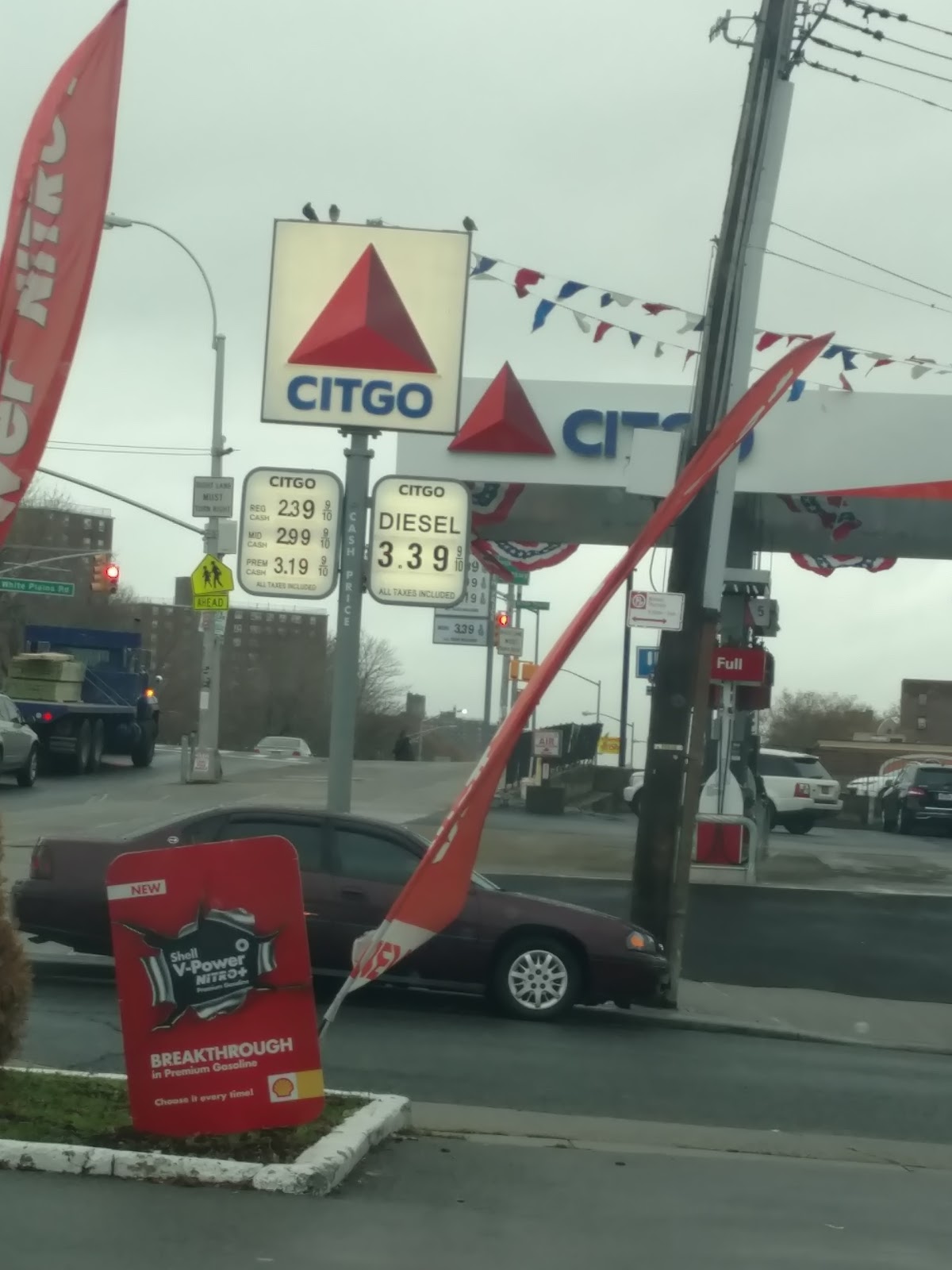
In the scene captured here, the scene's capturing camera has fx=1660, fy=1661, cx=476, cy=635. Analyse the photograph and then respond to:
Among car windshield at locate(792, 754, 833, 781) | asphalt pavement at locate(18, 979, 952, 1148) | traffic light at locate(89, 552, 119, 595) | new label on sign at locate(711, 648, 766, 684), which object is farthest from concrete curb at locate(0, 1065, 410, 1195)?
traffic light at locate(89, 552, 119, 595)

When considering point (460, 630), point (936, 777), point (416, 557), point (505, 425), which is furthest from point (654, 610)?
point (460, 630)

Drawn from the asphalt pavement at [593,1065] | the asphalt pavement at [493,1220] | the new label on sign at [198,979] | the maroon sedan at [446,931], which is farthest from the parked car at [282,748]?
the new label on sign at [198,979]

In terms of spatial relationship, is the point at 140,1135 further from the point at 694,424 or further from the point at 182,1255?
the point at 694,424

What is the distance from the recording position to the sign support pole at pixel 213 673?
30.6 metres

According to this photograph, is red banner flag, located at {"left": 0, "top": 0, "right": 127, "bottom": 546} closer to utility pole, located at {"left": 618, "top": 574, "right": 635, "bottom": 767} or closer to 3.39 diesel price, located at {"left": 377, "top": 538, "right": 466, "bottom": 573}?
3.39 diesel price, located at {"left": 377, "top": 538, "right": 466, "bottom": 573}

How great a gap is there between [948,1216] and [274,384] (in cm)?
792

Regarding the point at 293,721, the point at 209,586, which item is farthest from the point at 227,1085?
the point at 293,721

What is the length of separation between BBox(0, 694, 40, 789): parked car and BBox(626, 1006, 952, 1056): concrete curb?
17.5 m

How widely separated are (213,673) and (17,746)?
421 centimetres

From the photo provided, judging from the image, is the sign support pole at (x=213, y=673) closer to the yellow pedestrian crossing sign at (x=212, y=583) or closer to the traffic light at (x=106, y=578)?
the yellow pedestrian crossing sign at (x=212, y=583)

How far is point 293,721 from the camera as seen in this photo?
8950 cm

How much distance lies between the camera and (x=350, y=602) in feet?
39.8

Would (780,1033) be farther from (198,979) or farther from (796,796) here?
(796,796)

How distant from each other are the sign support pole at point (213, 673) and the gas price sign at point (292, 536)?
711 inches
